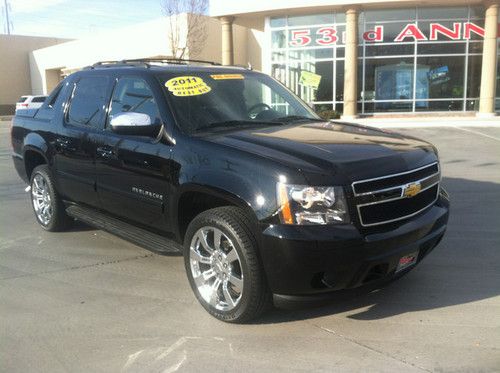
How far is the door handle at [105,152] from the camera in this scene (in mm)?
4727

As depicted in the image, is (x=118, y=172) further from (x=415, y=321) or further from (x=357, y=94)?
(x=357, y=94)

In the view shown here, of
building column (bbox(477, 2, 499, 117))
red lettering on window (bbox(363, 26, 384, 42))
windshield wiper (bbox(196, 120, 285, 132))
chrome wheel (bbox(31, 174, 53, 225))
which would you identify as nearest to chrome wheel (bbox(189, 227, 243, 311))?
windshield wiper (bbox(196, 120, 285, 132))

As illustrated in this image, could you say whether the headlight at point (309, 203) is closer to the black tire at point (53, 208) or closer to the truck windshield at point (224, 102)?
the truck windshield at point (224, 102)

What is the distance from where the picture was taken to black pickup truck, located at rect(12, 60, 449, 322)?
11.0ft

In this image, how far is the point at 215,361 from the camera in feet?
10.9

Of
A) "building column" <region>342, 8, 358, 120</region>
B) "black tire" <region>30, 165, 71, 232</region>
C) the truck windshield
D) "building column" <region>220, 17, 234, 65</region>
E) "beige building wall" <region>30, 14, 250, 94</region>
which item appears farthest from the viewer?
"beige building wall" <region>30, 14, 250, 94</region>

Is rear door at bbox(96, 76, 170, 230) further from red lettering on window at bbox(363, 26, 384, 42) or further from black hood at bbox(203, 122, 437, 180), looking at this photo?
red lettering on window at bbox(363, 26, 384, 42)

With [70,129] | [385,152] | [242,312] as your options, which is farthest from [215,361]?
[70,129]

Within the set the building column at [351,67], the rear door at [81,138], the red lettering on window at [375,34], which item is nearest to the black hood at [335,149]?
the rear door at [81,138]

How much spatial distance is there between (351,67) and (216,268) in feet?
71.9

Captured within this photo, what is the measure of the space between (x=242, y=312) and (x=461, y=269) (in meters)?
2.32

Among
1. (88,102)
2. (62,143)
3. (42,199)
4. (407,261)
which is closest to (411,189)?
(407,261)

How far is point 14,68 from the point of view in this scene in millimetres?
51719

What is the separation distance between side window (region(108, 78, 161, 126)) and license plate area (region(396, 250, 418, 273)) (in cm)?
220
